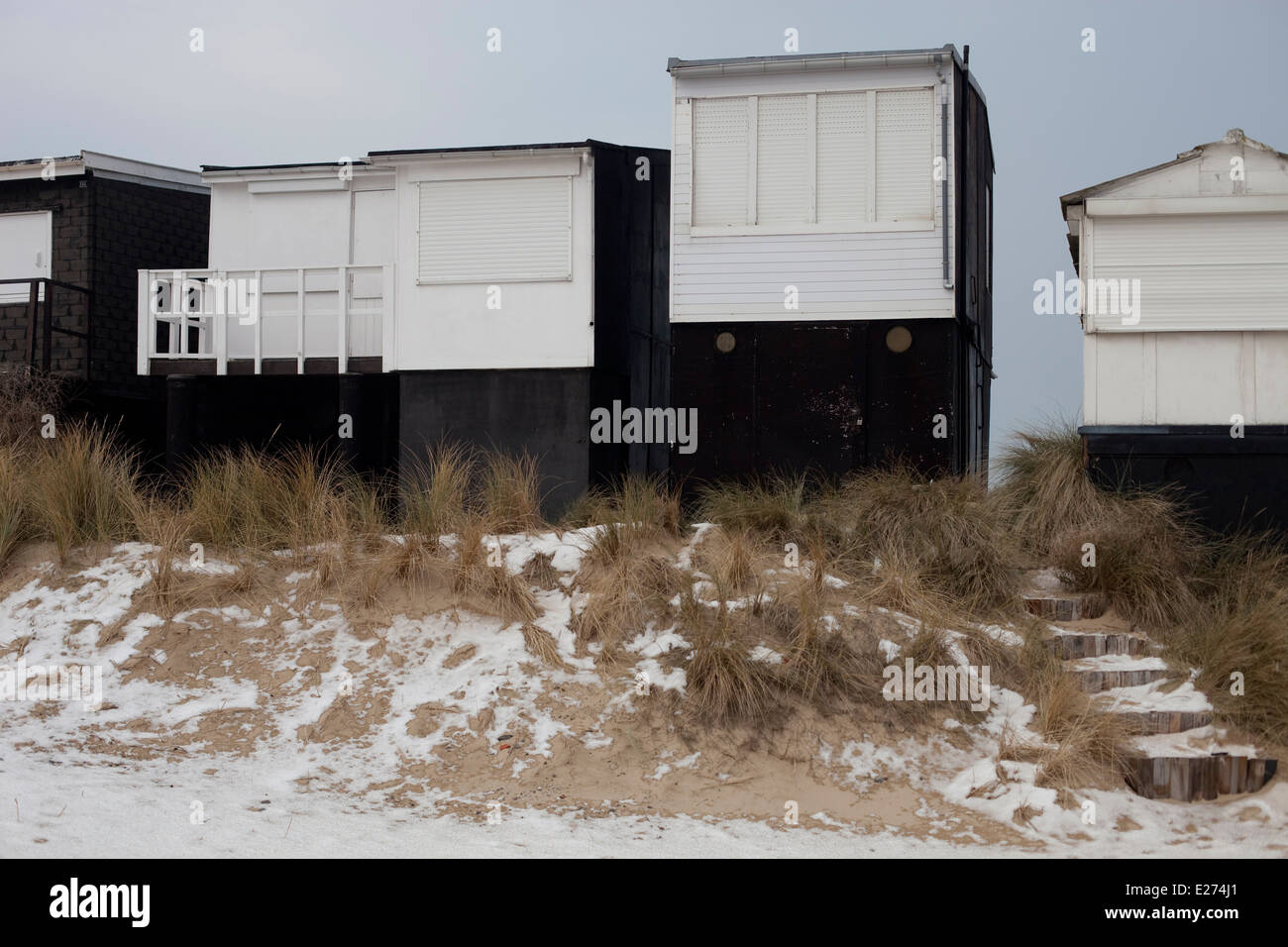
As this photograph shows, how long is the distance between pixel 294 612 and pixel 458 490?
6.66ft

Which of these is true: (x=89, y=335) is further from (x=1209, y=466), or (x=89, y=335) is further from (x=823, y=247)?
(x=1209, y=466)

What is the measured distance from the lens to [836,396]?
13.0 m

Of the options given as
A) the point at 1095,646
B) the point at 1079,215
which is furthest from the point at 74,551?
the point at 1079,215

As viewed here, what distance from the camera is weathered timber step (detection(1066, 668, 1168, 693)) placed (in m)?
8.92

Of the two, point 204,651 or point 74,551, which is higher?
point 74,551

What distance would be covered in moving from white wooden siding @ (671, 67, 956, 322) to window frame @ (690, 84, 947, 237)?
0.02 meters

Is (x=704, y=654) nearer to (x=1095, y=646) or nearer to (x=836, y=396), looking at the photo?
(x=1095, y=646)

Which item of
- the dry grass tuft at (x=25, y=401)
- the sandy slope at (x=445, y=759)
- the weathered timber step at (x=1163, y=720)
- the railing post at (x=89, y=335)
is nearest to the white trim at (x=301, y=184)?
the railing post at (x=89, y=335)

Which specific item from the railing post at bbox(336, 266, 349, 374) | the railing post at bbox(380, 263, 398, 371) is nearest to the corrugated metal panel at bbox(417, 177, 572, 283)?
the railing post at bbox(380, 263, 398, 371)

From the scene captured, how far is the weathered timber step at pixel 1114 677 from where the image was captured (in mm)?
8922

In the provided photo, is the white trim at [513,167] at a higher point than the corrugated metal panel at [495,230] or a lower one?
higher

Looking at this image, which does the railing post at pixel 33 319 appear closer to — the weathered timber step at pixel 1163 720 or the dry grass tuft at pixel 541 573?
the dry grass tuft at pixel 541 573

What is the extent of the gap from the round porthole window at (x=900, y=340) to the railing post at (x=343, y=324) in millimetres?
6069

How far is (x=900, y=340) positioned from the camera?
12992 mm
